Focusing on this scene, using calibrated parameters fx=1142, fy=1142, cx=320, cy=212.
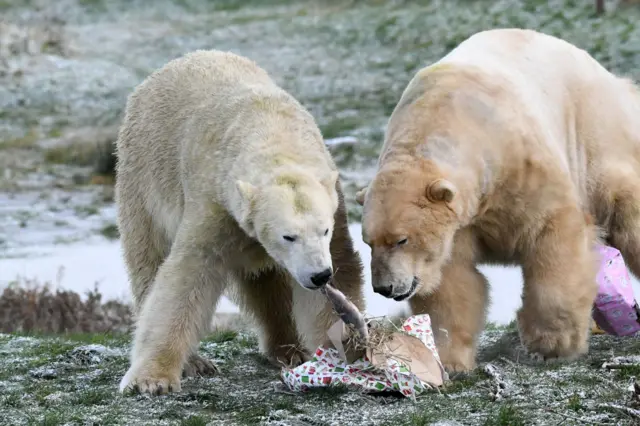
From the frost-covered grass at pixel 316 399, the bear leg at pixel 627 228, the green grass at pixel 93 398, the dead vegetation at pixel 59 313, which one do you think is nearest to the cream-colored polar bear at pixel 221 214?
the green grass at pixel 93 398

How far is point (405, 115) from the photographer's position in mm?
5633

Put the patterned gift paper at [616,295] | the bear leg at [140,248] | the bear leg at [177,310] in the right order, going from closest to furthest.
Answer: the bear leg at [177,310]
the patterned gift paper at [616,295]
the bear leg at [140,248]

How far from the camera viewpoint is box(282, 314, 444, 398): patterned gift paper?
16.1 ft

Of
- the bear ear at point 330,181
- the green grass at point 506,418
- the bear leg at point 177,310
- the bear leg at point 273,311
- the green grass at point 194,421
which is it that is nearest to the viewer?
the green grass at point 506,418

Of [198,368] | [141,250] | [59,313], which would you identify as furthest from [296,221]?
[59,313]

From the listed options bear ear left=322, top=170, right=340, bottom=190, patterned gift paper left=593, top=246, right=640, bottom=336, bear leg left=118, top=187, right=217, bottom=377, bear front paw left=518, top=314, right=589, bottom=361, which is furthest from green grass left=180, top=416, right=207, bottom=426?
patterned gift paper left=593, top=246, right=640, bottom=336

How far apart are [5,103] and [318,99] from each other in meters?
5.01

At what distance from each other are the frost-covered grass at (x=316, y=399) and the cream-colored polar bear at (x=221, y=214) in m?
0.24

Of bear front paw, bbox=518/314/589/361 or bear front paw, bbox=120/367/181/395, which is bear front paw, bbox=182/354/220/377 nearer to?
bear front paw, bbox=120/367/181/395

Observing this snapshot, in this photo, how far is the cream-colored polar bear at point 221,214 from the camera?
4.92 m

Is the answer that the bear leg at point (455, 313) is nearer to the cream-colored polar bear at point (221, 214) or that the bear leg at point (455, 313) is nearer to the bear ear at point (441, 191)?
the cream-colored polar bear at point (221, 214)

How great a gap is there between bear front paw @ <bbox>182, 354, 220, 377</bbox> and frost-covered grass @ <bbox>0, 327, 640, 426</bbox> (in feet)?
0.32

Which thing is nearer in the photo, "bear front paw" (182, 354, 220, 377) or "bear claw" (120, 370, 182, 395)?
"bear claw" (120, 370, 182, 395)

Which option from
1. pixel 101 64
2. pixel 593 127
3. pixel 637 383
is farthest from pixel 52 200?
pixel 637 383
